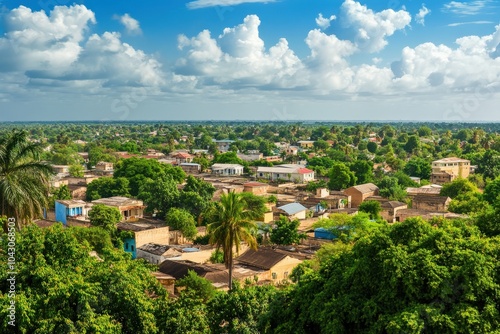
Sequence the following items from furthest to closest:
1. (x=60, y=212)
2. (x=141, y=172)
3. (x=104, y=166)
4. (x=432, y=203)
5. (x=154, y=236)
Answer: (x=104, y=166) < (x=141, y=172) < (x=432, y=203) < (x=60, y=212) < (x=154, y=236)

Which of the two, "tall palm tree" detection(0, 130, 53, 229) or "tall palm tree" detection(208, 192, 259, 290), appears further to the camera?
"tall palm tree" detection(208, 192, 259, 290)

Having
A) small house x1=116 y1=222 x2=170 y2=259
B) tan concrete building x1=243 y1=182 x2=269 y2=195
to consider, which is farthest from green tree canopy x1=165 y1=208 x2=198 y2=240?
tan concrete building x1=243 y1=182 x2=269 y2=195

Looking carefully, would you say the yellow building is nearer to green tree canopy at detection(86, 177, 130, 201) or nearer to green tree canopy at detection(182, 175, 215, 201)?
green tree canopy at detection(182, 175, 215, 201)

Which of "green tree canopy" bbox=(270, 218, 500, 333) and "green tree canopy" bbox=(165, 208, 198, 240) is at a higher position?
"green tree canopy" bbox=(270, 218, 500, 333)

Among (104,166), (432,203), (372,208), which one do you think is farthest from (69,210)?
(104,166)

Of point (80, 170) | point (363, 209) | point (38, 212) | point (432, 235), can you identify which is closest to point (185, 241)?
point (363, 209)

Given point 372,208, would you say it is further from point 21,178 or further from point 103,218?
point 21,178

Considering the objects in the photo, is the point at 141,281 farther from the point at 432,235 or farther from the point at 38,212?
the point at 432,235

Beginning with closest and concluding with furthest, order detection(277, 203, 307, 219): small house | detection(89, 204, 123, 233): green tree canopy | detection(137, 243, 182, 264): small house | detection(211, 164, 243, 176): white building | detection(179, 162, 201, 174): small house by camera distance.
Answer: detection(137, 243, 182, 264): small house → detection(89, 204, 123, 233): green tree canopy → detection(277, 203, 307, 219): small house → detection(211, 164, 243, 176): white building → detection(179, 162, 201, 174): small house
